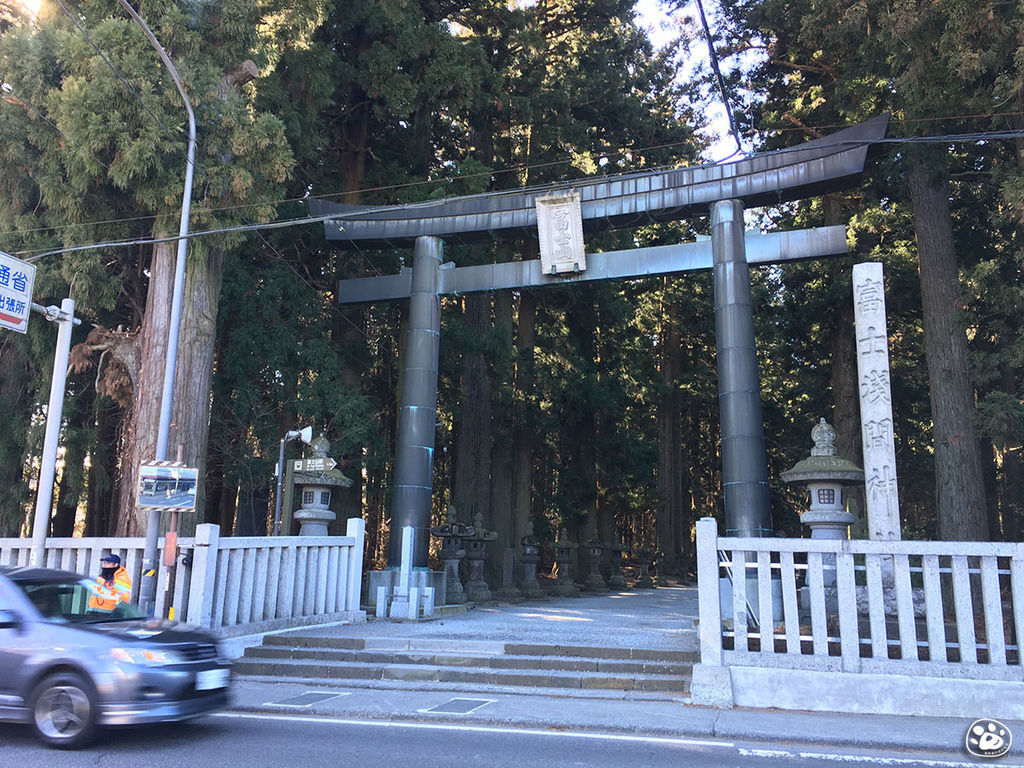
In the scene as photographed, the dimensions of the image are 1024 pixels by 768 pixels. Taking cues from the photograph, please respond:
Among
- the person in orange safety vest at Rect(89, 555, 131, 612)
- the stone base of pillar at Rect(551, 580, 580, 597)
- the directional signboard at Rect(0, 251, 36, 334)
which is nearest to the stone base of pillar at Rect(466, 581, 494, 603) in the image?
the stone base of pillar at Rect(551, 580, 580, 597)

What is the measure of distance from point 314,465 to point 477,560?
6884 millimetres

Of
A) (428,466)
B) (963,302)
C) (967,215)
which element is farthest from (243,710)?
(967,215)

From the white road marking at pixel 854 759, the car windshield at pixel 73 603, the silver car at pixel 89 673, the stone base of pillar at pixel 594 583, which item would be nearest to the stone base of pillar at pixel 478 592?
the stone base of pillar at pixel 594 583

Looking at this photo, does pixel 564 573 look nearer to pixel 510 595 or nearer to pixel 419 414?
pixel 510 595

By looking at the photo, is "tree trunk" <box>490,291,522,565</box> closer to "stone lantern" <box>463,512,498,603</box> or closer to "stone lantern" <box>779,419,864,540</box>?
"stone lantern" <box>463,512,498,603</box>

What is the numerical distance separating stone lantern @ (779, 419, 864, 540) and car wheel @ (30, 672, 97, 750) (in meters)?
9.20

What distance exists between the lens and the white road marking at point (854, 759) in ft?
19.7

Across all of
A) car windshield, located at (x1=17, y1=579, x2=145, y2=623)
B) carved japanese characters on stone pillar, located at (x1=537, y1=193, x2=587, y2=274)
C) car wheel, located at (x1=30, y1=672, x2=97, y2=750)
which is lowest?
car wheel, located at (x1=30, y1=672, x2=97, y2=750)

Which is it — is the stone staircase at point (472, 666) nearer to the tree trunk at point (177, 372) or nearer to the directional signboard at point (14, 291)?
the tree trunk at point (177, 372)

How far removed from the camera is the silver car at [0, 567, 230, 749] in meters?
6.02

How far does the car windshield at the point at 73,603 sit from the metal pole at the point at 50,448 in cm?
404

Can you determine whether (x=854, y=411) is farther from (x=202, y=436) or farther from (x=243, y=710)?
(x=243, y=710)

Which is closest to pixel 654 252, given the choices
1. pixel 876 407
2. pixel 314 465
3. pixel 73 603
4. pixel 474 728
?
pixel 876 407

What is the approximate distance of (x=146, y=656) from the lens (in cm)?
617
